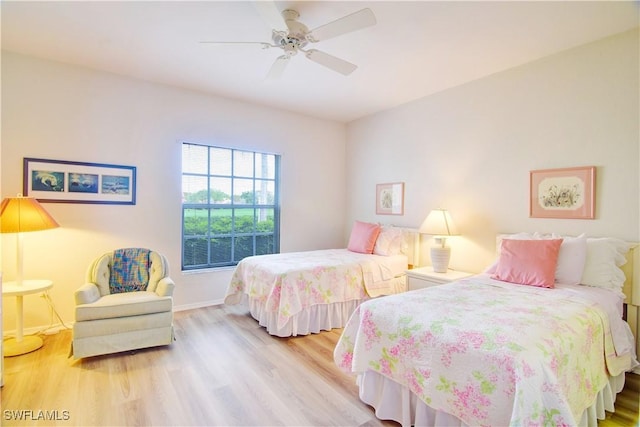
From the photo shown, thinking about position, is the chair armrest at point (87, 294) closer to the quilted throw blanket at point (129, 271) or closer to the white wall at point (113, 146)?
the quilted throw blanket at point (129, 271)

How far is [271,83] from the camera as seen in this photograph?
3.58 metres

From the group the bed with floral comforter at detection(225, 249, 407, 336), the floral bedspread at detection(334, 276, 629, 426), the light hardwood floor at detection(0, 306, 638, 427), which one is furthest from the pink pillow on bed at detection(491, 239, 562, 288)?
the bed with floral comforter at detection(225, 249, 407, 336)

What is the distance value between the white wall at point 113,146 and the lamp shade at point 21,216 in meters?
0.43

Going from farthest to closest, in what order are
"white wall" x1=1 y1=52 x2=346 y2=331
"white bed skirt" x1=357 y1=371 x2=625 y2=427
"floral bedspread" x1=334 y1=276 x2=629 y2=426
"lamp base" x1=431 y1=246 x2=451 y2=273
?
"lamp base" x1=431 y1=246 x2=451 y2=273
"white wall" x1=1 y1=52 x2=346 y2=331
"white bed skirt" x1=357 y1=371 x2=625 y2=427
"floral bedspread" x1=334 y1=276 x2=629 y2=426

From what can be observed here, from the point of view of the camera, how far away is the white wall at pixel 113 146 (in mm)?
2988

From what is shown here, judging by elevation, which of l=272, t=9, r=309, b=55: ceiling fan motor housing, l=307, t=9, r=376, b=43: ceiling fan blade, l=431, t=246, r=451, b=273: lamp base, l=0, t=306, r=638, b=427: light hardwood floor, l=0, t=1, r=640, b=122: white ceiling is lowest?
l=0, t=306, r=638, b=427: light hardwood floor

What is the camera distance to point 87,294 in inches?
102

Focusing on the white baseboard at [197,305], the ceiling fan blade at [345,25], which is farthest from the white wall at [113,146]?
the ceiling fan blade at [345,25]

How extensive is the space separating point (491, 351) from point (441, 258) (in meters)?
2.08

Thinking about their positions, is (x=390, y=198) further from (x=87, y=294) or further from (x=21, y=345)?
(x=21, y=345)

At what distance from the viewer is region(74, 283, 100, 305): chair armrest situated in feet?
8.34

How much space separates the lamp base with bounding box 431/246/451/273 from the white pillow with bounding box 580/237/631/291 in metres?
1.18

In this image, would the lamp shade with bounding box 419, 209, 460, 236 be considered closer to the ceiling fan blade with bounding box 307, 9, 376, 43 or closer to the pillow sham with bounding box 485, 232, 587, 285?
the pillow sham with bounding box 485, 232, 587, 285

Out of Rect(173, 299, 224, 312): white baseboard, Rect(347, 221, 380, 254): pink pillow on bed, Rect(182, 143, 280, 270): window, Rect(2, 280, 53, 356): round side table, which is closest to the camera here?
Rect(2, 280, 53, 356): round side table
